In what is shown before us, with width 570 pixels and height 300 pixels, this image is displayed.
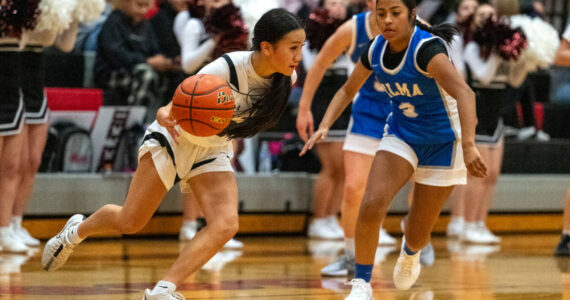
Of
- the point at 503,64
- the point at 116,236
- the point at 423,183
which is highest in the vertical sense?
the point at 503,64

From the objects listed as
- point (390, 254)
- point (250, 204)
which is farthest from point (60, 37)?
point (390, 254)

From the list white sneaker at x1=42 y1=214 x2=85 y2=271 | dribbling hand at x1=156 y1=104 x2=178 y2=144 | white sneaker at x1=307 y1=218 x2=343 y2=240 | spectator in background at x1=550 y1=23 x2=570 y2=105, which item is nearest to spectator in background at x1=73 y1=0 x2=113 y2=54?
white sneaker at x1=307 y1=218 x2=343 y2=240

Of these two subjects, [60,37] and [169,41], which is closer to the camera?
[60,37]

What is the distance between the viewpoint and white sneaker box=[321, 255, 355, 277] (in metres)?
6.27

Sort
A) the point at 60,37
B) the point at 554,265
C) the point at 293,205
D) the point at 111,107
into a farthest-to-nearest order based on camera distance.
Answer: the point at 293,205 < the point at 111,107 < the point at 60,37 < the point at 554,265

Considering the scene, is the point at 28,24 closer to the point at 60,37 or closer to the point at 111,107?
the point at 60,37

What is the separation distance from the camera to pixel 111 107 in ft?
28.5

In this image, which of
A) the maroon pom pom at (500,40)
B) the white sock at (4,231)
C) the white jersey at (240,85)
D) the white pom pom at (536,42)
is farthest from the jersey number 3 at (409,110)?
the white pom pom at (536,42)

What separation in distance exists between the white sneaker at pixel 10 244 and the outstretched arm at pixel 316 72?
247cm

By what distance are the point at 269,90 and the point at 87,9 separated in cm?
346

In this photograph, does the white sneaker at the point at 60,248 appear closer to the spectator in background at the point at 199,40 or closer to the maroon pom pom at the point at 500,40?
the spectator in background at the point at 199,40

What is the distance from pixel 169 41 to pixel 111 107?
966 mm

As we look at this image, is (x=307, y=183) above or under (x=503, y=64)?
under

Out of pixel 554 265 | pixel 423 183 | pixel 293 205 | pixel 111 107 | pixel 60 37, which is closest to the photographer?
pixel 423 183
